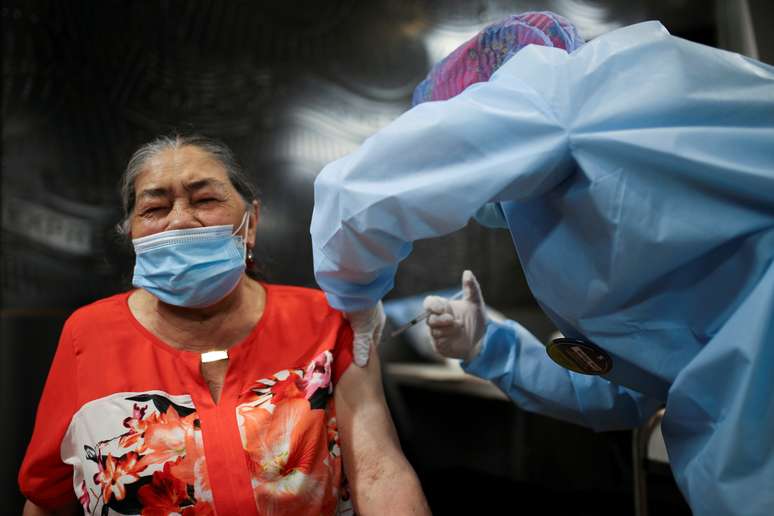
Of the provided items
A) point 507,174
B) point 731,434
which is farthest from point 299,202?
point 731,434

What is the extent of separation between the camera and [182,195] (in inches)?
56.3

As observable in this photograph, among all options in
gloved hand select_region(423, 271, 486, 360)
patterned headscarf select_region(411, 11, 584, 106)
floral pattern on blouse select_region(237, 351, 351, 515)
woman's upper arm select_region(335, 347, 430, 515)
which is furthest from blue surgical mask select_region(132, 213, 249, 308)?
patterned headscarf select_region(411, 11, 584, 106)

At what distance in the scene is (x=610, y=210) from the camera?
0.98 metres

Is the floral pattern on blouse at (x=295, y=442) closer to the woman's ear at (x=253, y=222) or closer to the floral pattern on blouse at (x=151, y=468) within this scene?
the floral pattern on blouse at (x=151, y=468)

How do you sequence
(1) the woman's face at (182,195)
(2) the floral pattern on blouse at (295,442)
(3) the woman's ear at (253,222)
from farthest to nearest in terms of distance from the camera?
(3) the woman's ear at (253,222) < (1) the woman's face at (182,195) < (2) the floral pattern on blouse at (295,442)

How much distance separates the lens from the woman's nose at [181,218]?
1.39m

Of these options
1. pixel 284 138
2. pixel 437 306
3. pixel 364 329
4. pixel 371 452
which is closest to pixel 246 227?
pixel 364 329

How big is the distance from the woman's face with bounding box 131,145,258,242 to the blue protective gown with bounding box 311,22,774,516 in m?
0.47

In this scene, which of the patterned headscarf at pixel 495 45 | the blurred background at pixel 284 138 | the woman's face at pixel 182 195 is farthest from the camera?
the blurred background at pixel 284 138

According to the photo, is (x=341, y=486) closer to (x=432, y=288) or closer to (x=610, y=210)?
(x=610, y=210)

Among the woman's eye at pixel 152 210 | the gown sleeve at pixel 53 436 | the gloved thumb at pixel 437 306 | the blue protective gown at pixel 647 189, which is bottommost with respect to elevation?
the gown sleeve at pixel 53 436

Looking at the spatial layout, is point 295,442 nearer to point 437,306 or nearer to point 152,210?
point 437,306

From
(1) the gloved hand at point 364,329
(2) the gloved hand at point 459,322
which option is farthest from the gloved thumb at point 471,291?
(1) the gloved hand at point 364,329

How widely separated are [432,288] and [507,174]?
2.47m
